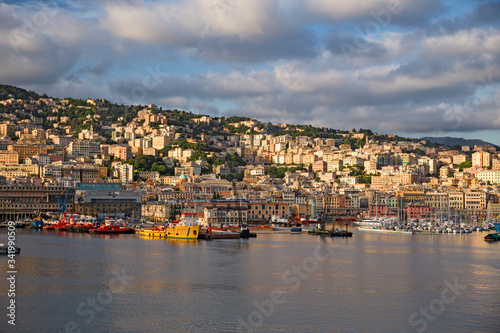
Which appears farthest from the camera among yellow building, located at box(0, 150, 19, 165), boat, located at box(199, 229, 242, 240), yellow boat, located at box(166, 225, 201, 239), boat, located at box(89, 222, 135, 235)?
yellow building, located at box(0, 150, 19, 165)

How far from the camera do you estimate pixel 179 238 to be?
1495 inches

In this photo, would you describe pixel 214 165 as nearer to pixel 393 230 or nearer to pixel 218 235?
pixel 393 230

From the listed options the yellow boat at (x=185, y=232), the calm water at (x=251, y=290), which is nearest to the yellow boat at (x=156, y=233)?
the yellow boat at (x=185, y=232)

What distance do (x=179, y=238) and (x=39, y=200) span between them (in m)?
22.5

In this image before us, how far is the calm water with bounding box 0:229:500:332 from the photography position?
15.6 metres

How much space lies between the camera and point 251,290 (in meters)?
19.3

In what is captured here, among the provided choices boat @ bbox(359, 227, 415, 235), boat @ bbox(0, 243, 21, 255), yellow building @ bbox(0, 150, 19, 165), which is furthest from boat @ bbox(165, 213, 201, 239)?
yellow building @ bbox(0, 150, 19, 165)

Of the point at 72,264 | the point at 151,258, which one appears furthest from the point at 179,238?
the point at 72,264

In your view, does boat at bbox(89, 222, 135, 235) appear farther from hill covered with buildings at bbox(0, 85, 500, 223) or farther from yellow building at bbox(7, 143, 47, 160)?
yellow building at bbox(7, 143, 47, 160)

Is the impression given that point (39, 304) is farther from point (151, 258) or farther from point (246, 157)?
point (246, 157)

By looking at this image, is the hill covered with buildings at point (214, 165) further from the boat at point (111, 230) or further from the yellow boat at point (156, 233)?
the yellow boat at point (156, 233)

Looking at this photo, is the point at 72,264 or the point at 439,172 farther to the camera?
the point at 439,172

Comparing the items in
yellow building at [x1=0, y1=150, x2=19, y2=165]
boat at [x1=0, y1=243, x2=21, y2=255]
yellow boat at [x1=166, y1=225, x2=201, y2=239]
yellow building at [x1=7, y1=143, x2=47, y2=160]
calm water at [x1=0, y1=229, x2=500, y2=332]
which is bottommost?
calm water at [x1=0, y1=229, x2=500, y2=332]

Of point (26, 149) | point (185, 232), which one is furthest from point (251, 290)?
point (26, 149)
